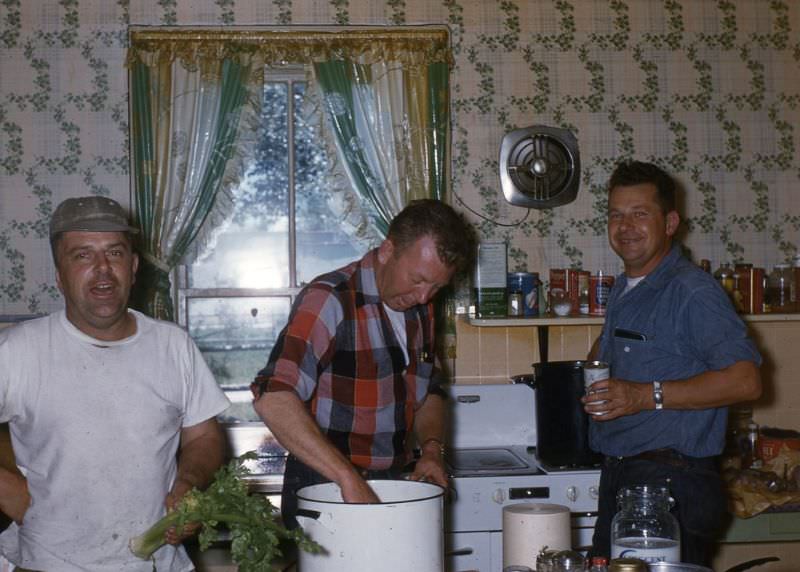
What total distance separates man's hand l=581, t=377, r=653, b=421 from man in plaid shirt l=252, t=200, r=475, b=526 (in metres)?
0.41

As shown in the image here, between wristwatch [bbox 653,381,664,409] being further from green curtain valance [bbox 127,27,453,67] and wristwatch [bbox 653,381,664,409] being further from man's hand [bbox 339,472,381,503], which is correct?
green curtain valance [bbox 127,27,453,67]

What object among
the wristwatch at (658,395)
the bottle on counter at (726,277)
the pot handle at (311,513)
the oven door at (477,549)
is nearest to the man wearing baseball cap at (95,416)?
the pot handle at (311,513)

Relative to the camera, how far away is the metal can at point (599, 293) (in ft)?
12.9

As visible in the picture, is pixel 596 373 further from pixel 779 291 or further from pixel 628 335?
pixel 779 291

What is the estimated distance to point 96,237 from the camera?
217 cm

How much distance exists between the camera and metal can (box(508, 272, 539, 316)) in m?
3.96

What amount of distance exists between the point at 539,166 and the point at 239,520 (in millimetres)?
2712

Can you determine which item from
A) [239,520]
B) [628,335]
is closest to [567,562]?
[239,520]

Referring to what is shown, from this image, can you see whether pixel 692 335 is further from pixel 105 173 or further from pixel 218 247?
pixel 105 173

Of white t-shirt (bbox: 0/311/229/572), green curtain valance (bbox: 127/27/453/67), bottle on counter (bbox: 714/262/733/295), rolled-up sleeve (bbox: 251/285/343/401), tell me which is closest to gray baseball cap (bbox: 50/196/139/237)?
white t-shirt (bbox: 0/311/229/572)

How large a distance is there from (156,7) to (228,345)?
1463 millimetres

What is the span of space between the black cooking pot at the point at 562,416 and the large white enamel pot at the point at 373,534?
162 cm

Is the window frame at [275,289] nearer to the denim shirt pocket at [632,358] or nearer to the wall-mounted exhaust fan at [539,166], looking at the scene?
the wall-mounted exhaust fan at [539,166]

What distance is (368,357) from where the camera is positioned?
2.32 m
